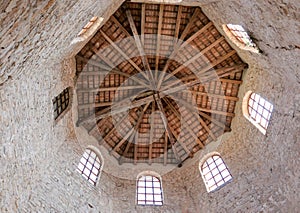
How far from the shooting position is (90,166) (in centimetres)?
1546

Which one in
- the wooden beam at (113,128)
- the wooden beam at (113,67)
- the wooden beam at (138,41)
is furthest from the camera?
the wooden beam at (113,128)

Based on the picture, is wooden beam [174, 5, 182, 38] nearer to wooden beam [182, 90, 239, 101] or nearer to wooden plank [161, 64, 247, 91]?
wooden plank [161, 64, 247, 91]

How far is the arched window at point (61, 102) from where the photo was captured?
13.4 m

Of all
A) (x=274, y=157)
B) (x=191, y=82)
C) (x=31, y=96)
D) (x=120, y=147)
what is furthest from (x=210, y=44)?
(x=31, y=96)

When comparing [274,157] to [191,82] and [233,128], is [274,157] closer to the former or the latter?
[233,128]

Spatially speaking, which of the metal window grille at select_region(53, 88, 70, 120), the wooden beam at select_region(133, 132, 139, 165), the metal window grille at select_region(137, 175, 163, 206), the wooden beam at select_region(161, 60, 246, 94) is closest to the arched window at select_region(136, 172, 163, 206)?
the metal window grille at select_region(137, 175, 163, 206)

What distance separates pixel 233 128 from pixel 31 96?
364 inches

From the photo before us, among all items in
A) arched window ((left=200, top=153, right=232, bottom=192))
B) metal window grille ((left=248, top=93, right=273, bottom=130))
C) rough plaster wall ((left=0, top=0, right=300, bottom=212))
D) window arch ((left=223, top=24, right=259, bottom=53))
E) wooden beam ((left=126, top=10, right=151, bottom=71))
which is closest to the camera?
rough plaster wall ((left=0, top=0, right=300, bottom=212))

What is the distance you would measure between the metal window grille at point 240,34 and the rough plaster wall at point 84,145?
51 centimetres

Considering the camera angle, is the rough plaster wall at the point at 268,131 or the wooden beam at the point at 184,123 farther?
the wooden beam at the point at 184,123

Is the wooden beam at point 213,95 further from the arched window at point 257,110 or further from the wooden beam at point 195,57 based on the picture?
the wooden beam at point 195,57

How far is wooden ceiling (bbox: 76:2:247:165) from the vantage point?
49.6 feet

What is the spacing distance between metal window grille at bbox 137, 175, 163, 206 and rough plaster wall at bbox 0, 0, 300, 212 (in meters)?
0.32

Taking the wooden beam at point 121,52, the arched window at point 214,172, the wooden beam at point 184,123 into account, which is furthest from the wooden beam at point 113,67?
the arched window at point 214,172
